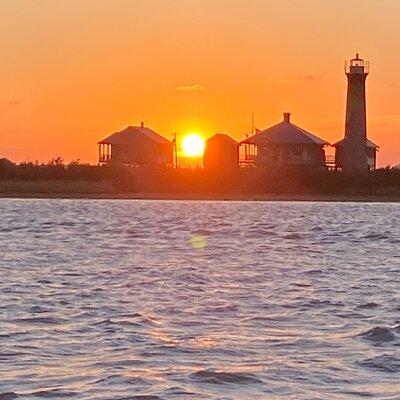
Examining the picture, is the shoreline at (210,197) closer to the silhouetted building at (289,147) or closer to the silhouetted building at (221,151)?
the silhouetted building at (289,147)

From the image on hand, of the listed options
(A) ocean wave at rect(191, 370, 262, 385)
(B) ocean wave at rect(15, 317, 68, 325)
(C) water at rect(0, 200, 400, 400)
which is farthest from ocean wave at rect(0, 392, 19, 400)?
(B) ocean wave at rect(15, 317, 68, 325)

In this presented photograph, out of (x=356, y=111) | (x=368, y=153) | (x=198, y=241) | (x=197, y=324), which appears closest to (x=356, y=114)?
(x=356, y=111)

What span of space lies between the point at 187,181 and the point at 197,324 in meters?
84.3

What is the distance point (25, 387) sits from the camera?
11812 mm

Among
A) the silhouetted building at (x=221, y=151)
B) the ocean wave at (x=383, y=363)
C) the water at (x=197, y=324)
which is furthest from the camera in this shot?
the silhouetted building at (x=221, y=151)

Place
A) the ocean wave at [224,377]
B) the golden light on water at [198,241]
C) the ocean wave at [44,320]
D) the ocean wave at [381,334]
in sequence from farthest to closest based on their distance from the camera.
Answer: the golden light on water at [198,241] → the ocean wave at [44,320] → the ocean wave at [381,334] → the ocean wave at [224,377]

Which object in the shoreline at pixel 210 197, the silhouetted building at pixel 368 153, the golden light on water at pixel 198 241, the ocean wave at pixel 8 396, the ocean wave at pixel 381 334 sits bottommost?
the ocean wave at pixel 8 396

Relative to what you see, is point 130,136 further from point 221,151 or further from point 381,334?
point 381,334

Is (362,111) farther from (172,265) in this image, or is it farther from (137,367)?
(137,367)

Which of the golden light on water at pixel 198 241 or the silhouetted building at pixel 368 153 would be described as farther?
the silhouetted building at pixel 368 153

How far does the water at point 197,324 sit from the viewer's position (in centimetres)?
→ 1218

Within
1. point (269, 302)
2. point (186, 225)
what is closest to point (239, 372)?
point (269, 302)

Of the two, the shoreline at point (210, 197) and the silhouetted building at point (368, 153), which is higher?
the silhouetted building at point (368, 153)

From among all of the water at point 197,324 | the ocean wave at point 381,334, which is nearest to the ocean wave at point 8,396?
the water at point 197,324
